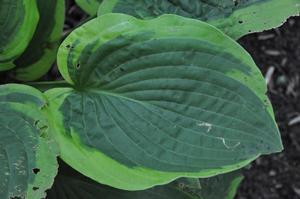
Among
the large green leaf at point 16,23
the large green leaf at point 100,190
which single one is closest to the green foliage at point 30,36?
the large green leaf at point 16,23

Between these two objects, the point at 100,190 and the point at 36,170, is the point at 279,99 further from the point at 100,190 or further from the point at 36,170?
the point at 36,170

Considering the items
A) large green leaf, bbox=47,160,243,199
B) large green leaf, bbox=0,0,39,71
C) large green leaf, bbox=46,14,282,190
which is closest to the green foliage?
→ large green leaf, bbox=0,0,39,71

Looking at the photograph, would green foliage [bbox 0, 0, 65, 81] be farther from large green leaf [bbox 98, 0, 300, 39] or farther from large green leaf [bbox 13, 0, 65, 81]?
large green leaf [bbox 98, 0, 300, 39]

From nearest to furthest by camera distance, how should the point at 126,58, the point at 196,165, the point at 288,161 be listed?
the point at 196,165
the point at 126,58
the point at 288,161

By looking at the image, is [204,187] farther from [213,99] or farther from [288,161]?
[288,161]

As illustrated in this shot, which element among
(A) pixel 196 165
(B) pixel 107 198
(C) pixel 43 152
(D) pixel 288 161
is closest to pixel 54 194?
(B) pixel 107 198

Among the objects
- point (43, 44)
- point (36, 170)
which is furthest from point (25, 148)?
point (43, 44)
